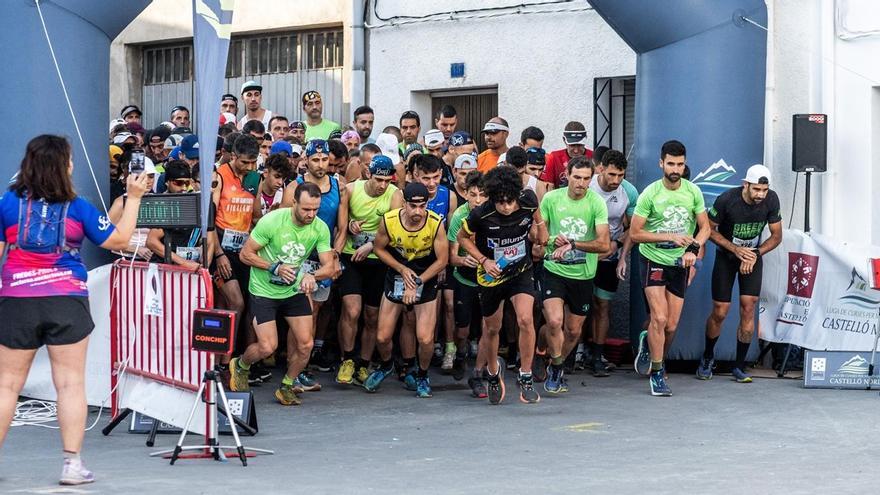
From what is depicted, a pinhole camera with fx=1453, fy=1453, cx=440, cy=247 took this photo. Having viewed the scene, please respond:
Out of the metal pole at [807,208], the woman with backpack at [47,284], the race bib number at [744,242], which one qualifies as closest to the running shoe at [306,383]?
the race bib number at [744,242]

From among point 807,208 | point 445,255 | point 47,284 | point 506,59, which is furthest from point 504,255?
point 506,59

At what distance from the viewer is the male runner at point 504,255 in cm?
1090

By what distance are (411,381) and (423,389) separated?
1.06 ft

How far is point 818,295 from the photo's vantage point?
1256cm

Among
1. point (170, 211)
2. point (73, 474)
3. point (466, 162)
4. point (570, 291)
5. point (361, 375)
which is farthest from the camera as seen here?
point (466, 162)

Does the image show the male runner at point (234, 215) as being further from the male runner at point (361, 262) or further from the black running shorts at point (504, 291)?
the black running shorts at point (504, 291)

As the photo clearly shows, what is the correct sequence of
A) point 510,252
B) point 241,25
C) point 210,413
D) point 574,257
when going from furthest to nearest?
1. point 241,25
2. point 574,257
3. point 510,252
4. point 210,413

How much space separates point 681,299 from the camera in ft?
39.7

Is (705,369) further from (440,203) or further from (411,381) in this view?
(440,203)

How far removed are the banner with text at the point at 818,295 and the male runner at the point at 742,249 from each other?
364 millimetres

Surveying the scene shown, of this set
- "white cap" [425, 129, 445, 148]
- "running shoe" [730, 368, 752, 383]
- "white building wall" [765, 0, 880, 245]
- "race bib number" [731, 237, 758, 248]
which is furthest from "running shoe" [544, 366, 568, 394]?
"white building wall" [765, 0, 880, 245]

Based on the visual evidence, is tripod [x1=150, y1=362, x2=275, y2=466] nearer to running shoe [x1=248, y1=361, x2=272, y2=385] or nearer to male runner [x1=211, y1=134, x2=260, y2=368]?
male runner [x1=211, y1=134, x2=260, y2=368]

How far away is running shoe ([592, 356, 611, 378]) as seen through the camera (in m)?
12.9

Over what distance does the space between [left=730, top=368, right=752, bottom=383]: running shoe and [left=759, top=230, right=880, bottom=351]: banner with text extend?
568mm
